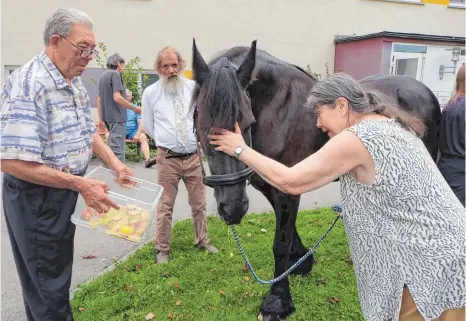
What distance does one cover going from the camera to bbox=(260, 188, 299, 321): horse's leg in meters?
3.00

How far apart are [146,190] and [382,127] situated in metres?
1.85

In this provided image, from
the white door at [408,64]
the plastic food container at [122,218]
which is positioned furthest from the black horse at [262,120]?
the white door at [408,64]

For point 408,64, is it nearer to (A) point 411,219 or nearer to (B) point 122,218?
(A) point 411,219

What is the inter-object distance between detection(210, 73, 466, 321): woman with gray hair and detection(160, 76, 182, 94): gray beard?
205 cm

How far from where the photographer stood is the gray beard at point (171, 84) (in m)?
3.72

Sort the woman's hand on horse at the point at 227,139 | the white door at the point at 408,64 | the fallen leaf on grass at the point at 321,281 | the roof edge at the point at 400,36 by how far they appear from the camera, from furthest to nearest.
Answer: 1. the white door at the point at 408,64
2. the roof edge at the point at 400,36
3. the fallen leaf on grass at the point at 321,281
4. the woman's hand on horse at the point at 227,139

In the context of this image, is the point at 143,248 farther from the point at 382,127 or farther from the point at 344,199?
the point at 382,127

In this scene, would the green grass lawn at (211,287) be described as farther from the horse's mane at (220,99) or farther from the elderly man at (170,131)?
the horse's mane at (220,99)

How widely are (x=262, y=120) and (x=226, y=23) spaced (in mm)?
9174

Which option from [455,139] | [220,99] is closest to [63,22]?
[220,99]

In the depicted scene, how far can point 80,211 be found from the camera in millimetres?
2365

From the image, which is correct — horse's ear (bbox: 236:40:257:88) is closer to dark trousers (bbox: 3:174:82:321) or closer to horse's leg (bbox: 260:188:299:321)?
horse's leg (bbox: 260:188:299:321)

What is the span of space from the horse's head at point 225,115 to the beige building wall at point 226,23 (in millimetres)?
8377

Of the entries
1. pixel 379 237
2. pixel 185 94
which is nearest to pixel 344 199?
pixel 379 237
